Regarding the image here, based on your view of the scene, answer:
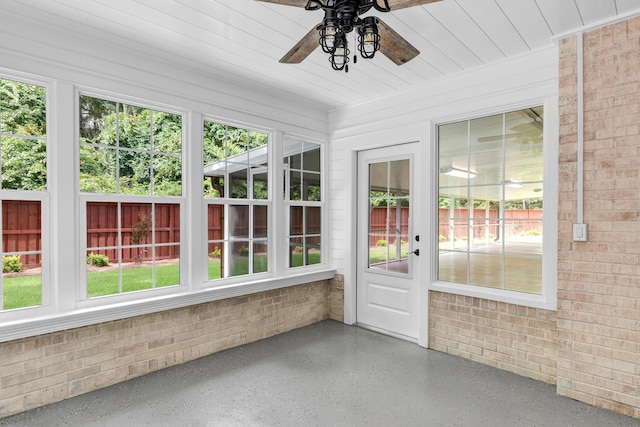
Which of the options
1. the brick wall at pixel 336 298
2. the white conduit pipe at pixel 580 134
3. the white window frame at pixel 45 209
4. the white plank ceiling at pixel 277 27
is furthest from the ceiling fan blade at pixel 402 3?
the brick wall at pixel 336 298

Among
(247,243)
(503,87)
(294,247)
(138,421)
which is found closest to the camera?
(138,421)

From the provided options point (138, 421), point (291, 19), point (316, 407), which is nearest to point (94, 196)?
point (138, 421)

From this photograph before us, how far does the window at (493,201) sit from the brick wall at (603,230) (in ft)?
1.20

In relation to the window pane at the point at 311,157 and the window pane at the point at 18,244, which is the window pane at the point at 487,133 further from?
the window pane at the point at 18,244

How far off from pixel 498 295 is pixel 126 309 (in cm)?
323

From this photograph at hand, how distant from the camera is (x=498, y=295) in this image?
3213mm

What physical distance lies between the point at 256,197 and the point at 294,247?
0.84 metres

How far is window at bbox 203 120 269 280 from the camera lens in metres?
3.69

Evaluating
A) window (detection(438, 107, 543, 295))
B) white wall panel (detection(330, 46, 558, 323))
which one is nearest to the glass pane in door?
white wall panel (detection(330, 46, 558, 323))

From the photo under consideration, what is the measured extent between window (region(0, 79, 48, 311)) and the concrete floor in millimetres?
1002

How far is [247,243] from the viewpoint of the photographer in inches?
155

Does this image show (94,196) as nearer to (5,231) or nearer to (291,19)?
(5,231)

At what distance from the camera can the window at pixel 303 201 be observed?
14.4 ft

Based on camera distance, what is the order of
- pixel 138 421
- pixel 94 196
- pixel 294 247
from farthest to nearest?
pixel 294 247, pixel 94 196, pixel 138 421
